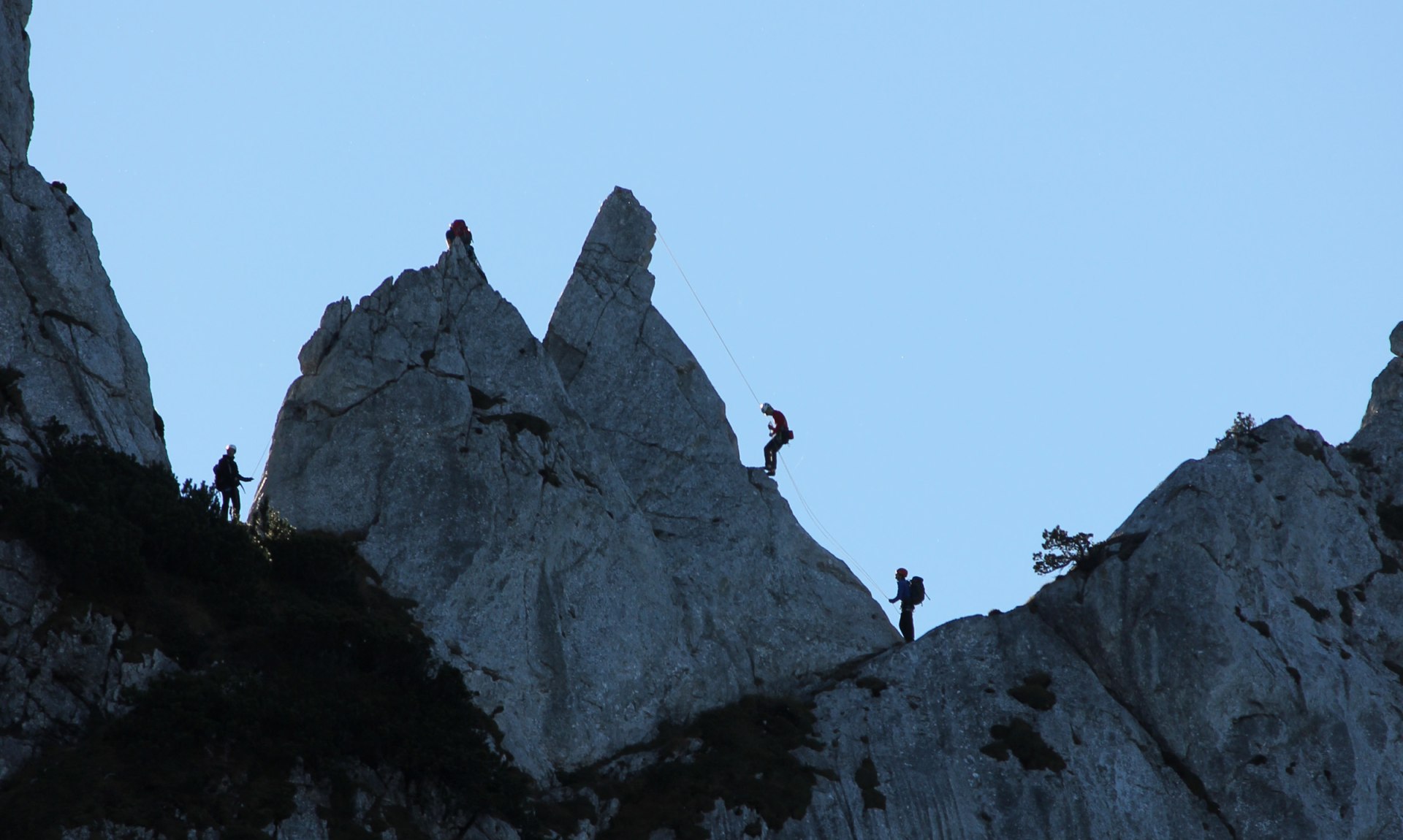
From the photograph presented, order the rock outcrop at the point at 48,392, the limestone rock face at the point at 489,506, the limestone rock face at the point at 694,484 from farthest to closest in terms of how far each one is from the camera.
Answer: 1. the limestone rock face at the point at 694,484
2. the limestone rock face at the point at 489,506
3. the rock outcrop at the point at 48,392

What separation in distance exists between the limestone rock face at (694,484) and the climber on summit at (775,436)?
1766mm

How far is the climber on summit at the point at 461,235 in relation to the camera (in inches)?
2219

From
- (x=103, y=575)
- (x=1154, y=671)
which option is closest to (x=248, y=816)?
(x=103, y=575)

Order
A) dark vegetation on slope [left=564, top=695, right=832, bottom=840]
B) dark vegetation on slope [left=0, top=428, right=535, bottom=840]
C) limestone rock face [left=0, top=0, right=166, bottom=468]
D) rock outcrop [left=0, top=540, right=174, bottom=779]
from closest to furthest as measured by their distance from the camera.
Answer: dark vegetation on slope [left=0, top=428, right=535, bottom=840], rock outcrop [left=0, top=540, right=174, bottom=779], limestone rock face [left=0, top=0, right=166, bottom=468], dark vegetation on slope [left=564, top=695, right=832, bottom=840]

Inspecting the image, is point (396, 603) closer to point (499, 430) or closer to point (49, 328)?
point (499, 430)

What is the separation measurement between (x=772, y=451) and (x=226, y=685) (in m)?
27.7

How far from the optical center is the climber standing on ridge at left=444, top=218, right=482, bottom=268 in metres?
56.3

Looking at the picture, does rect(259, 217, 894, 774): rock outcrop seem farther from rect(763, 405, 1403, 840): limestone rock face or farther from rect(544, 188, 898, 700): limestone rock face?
rect(763, 405, 1403, 840): limestone rock face

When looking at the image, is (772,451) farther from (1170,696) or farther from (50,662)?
(50,662)

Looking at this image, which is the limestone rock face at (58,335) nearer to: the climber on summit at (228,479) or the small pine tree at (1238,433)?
the climber on summit at (228,479)

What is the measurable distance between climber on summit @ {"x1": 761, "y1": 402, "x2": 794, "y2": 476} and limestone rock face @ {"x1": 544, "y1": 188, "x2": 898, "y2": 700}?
1.77 meters

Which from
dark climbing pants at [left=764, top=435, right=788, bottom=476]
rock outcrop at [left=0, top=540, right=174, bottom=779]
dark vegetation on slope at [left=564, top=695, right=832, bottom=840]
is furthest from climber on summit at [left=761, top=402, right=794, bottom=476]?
rock outcrop at [left=0, top=540, right=174, bottom=779]

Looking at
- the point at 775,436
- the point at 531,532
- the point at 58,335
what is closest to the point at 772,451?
the point at 775,436

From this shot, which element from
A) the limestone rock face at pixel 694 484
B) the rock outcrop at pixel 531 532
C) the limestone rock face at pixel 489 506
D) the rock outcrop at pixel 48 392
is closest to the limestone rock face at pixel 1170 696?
the limestone rock face at pixel 694 484
